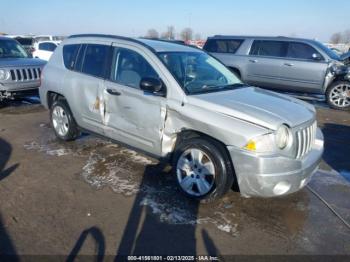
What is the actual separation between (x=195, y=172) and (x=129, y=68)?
5.61 feet

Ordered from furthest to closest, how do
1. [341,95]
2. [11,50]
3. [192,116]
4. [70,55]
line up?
1. [341,95]
2. [11,50]
3. [70,55]
4. [192,116]

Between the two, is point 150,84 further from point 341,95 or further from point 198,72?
point 341,95

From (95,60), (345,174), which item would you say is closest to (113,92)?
(95,60)

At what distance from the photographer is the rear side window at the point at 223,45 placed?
11.2 m

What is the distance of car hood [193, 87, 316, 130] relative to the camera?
3578mm

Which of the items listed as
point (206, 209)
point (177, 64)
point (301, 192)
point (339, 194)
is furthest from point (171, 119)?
point (339, 194)

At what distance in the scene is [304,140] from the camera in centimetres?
374

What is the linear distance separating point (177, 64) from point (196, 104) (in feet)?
2.77

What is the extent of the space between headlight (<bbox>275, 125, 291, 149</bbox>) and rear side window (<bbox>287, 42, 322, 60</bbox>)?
7.34 meters

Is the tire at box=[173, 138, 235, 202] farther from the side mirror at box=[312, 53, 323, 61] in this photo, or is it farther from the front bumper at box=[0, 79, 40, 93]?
the side mirror at box=[312, 53, 323, 61]

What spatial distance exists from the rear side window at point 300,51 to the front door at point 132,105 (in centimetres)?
707

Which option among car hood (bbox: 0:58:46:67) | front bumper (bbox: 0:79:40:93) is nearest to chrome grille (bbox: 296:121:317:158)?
front bumper (bbox: 0:79:40:93)

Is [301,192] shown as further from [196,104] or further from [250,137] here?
[196,104]

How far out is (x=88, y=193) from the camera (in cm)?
419
